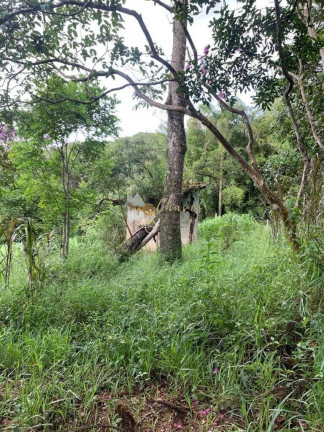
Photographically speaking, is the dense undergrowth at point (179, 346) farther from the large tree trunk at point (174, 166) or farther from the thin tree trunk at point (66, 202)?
the thin tree trunk at point (66, 202)

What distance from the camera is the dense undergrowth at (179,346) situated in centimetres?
132

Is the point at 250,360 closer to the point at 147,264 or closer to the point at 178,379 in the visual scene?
the point at 178,379

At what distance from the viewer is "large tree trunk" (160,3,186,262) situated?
12.9 ft

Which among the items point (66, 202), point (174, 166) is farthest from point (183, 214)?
point (66, 202)

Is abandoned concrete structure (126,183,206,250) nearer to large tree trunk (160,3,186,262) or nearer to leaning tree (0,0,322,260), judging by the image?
large tree trunk (160,3,186,262)

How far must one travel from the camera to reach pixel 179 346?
5.53ft

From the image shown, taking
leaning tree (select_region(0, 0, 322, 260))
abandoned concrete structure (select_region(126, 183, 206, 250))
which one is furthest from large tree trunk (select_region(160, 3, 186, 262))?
abandoned concrete structure (select_region(126, 183, 206, 250))

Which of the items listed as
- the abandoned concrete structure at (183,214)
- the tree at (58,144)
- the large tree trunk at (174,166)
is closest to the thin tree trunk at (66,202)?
the tree at (58,144)

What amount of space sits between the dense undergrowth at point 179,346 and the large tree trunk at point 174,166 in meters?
1.43

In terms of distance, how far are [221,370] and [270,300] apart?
70cm

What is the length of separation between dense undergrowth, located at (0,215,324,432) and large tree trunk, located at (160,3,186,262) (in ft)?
4.69

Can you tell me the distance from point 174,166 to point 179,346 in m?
2.82

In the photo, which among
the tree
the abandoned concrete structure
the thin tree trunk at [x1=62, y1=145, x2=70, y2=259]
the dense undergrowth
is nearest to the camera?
the dense undergrowth

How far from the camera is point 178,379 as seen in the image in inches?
60.4
